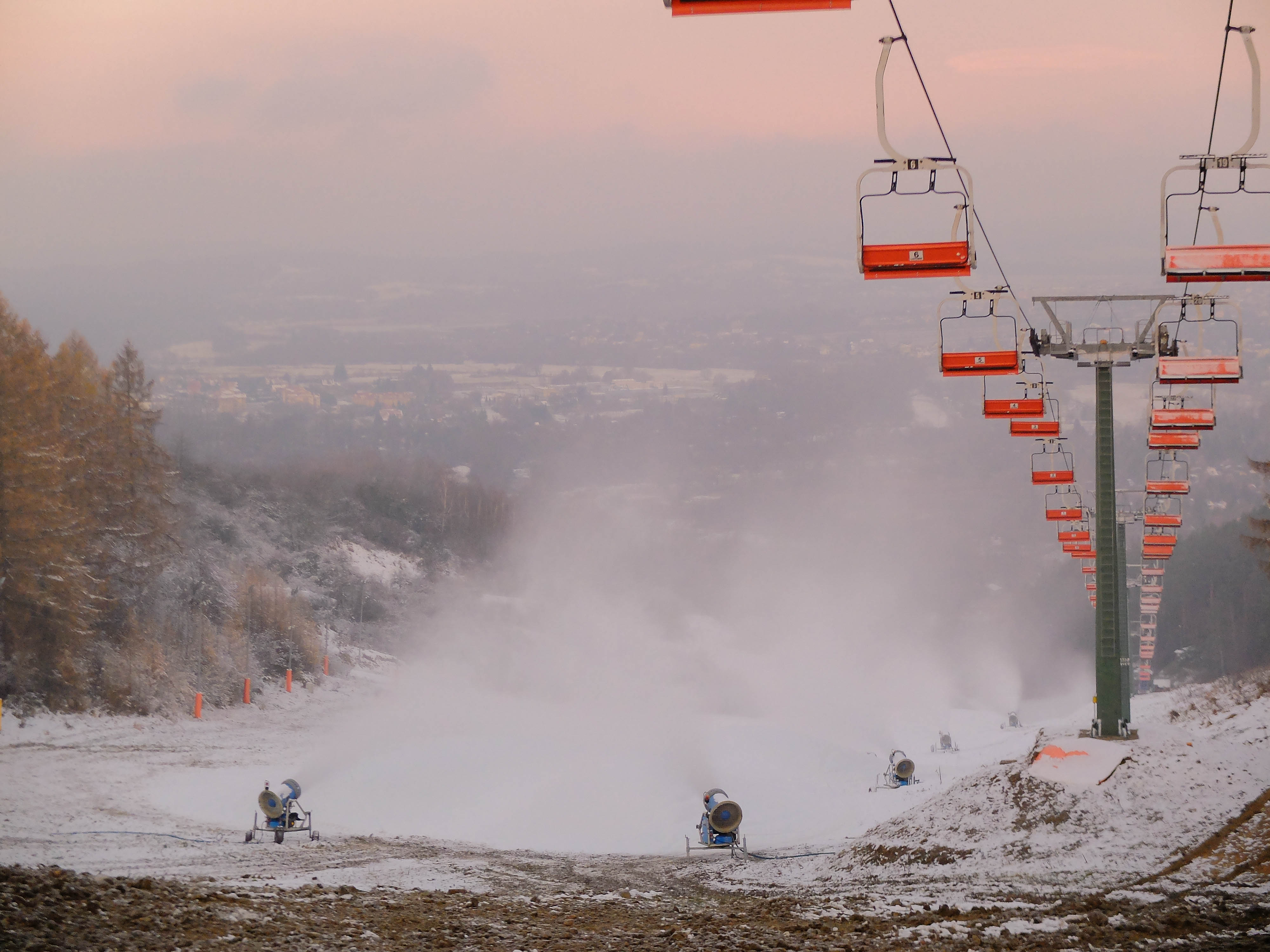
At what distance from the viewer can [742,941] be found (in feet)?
33.1

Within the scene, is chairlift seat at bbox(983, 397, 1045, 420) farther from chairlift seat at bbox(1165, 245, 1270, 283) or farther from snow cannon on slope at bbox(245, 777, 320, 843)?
snow cannon on slope at bbox(245, 777, 320, 843)

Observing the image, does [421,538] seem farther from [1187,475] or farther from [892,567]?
[892,567]

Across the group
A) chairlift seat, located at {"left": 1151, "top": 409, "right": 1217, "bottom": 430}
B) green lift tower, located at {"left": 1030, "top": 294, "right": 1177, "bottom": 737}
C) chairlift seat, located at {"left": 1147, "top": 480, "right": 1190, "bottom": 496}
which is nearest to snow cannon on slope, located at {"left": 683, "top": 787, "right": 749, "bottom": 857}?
green lift tower, located at {"left": 1030, "top": 294, "right": 1177, "bottom": 737}

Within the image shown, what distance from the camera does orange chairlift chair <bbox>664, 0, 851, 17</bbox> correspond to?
578cm

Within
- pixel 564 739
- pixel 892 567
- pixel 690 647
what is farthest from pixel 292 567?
pixel 892 567

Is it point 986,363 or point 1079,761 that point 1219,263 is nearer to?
point 986,363

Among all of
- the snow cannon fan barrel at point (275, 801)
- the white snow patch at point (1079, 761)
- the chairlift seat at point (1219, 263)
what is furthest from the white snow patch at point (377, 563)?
the chairlift seat at point (1219, 263)

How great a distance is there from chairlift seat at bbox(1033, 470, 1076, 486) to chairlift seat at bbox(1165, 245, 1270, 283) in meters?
17.0

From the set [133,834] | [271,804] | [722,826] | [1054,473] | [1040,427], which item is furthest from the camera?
[1054,473]

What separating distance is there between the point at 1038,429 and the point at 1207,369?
606 centimetres

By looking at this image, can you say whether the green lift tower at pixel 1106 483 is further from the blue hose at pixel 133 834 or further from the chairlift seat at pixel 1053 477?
the blue hose at pixel 133 834

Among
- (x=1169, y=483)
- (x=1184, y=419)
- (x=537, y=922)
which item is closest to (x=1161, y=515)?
(x=1169, y=483)

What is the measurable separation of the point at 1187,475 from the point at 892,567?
4393 inches

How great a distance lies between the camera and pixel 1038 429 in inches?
945
